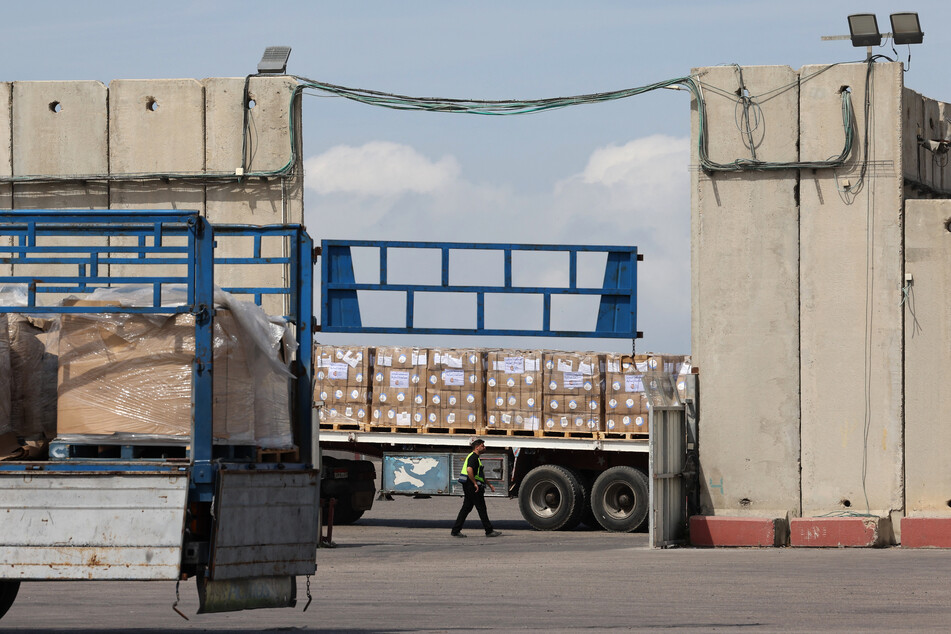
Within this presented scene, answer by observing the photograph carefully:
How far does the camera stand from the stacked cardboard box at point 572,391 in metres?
20.3

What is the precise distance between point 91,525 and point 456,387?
43.2 ft

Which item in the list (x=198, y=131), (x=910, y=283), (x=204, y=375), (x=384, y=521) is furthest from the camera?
(x=384, y=521)

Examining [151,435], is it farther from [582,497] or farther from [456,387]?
[582,497]

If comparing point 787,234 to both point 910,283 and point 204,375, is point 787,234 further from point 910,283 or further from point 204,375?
point 204,375

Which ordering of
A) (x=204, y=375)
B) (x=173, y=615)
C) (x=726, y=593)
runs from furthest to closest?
(x=726, y=593) → (x=173, y=615) → (x=204, y=375)

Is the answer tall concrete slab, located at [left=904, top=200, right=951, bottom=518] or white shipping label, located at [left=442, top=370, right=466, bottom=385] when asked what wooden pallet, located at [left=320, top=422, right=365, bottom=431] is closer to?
white shipping label, located at [left=442, top=370, right=466, bottom=385]

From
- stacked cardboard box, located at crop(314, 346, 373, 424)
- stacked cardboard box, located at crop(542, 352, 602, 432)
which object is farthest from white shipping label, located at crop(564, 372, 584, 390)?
stacked cardboard box, located at crop(314, 346, 373, 424)

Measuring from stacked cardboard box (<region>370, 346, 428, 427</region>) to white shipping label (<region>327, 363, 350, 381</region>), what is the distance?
50 centimetres

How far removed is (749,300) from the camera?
17250 millimetres

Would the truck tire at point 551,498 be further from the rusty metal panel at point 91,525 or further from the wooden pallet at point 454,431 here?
the rusty metal panel at point 91,525

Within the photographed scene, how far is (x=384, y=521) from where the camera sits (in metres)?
23.2

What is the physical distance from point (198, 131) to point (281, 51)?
151cm

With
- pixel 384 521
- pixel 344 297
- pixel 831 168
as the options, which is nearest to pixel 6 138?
pixel 344 297

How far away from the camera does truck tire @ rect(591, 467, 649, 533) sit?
19.8 metres
